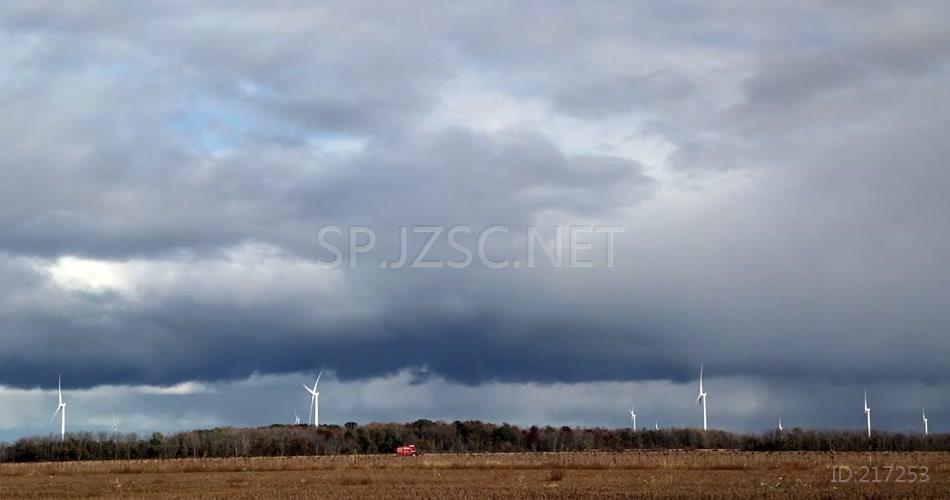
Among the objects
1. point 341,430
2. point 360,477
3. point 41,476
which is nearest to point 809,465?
point 360,477

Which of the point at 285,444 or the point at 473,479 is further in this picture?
the point at 285,444

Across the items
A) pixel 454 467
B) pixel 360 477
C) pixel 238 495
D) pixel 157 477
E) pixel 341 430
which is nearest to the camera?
pixel 238 495

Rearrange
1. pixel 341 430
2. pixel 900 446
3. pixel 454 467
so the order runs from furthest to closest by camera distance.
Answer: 1. pixel 341 430
2. pixel 900 446
3. pixel 454 467

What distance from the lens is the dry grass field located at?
65.3m

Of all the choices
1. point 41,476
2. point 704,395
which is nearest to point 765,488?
point 41,476

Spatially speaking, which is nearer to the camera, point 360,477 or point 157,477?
point 360,477

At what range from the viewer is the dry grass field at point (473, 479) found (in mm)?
65312

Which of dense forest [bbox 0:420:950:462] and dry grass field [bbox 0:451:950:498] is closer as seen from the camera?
dry grass field [bbox 0:451:950:498]

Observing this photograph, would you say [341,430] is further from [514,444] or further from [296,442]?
[514,444]

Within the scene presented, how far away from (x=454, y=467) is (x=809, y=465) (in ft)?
109

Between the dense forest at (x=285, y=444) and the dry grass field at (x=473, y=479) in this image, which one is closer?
the dry grass field at (x=473, y=479)

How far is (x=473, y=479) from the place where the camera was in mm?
82062

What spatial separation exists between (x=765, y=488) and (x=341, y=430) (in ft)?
459

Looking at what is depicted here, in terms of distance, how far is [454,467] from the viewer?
344 ft
